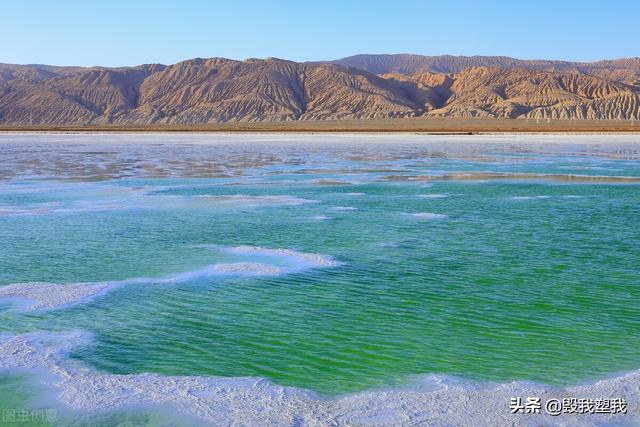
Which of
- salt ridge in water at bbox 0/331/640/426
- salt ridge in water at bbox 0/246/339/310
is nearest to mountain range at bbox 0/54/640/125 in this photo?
salt ridge in water at bbox 0/246/339/310

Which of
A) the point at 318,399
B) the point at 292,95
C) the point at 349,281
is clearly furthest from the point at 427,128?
the point at 318,399

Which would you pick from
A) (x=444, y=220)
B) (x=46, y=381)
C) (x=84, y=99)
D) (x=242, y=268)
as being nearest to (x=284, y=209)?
(x=444, y=220)

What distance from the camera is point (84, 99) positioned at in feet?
474

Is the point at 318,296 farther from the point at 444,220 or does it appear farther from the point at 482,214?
the point at 482,214

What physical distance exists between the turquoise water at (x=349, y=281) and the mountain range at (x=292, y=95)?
103668 mm

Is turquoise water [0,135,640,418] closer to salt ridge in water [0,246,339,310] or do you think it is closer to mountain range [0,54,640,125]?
salt ridge in water [0,246,339,310]

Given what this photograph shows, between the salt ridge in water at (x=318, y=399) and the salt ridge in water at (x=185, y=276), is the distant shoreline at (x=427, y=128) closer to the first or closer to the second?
the salt ridge in water at (x=185, y=276)

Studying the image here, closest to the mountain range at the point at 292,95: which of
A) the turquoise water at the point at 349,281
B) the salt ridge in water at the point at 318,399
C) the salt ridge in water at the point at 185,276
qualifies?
the turquoise water at the point at 349,281

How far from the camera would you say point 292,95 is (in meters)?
137

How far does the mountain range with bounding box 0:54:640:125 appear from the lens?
12150 cm

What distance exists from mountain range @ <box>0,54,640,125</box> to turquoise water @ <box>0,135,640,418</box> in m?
104

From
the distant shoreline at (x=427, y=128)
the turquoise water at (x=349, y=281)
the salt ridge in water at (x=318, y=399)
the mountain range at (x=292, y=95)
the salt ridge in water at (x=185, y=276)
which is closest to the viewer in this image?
the salt ridge in water at (x=318, y=399)

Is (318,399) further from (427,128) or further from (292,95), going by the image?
(292,95)

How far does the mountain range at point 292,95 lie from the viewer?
121500 mm
